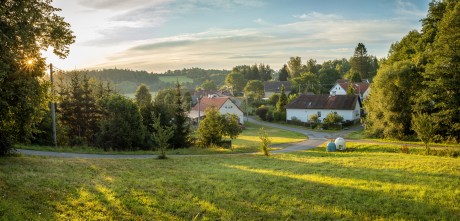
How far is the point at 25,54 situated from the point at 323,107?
53694mm

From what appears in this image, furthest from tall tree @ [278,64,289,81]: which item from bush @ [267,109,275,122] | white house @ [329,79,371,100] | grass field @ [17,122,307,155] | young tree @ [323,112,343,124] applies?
young tree @ [323,112,343,124]

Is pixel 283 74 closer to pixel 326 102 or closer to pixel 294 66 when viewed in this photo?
pixel 294 66

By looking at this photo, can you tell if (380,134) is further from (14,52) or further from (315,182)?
(14,52)

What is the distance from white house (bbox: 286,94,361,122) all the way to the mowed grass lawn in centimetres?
4252

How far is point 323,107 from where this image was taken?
61250 mm

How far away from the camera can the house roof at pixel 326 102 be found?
6019 cm

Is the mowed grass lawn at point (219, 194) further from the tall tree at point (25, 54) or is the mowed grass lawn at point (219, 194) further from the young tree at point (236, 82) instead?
the young tree at point (236, 82)

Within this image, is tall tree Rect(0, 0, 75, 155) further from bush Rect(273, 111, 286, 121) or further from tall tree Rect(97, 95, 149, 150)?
bush Rect(273, 111, 286, 121)

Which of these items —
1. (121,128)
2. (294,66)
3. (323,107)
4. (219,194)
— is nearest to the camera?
(219,194)

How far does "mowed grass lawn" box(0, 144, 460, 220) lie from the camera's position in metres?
10.6

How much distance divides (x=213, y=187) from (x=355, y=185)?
251 inches

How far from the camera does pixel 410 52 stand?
48906 mm

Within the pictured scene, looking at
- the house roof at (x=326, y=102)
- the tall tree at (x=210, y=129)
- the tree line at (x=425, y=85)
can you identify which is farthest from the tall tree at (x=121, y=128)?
the house roof at (x=326, y=102)

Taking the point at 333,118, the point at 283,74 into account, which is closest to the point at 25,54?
the point at 333,118
